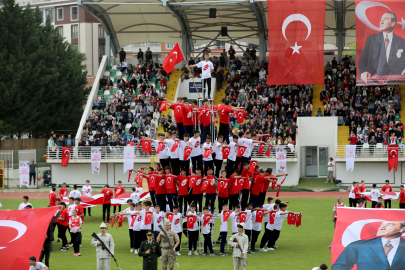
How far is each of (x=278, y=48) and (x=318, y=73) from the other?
308 centimetres

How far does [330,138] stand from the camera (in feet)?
115

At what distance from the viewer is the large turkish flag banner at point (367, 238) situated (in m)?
11.0

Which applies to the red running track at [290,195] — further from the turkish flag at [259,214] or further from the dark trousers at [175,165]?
the dark trousers at [175,165]

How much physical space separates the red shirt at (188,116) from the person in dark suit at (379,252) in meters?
7.91

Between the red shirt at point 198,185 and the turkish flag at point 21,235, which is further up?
the red shirt at point 198,185

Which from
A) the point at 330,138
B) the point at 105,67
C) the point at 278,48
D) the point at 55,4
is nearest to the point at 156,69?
the point at 105,67

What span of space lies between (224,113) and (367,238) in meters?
7.40

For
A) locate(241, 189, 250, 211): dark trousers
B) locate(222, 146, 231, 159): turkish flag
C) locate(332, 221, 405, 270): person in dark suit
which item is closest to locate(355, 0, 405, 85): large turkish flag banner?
locate(241, 189, 250, 211): dark trousers

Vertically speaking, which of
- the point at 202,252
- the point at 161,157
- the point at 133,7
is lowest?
the point at 202,252

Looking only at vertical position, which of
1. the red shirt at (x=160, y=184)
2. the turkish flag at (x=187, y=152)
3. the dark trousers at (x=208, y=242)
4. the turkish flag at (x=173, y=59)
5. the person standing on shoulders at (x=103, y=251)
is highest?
the turkish flag at (x=173, y=59)

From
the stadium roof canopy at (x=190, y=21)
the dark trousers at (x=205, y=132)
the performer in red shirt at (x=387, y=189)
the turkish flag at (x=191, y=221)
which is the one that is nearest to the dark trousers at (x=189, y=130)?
the dark trousers at (x=205, y=132)

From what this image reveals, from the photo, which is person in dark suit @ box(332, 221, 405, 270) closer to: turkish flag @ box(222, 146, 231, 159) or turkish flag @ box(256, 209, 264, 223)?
turkish flag @ box(256, 209, 264, 223)

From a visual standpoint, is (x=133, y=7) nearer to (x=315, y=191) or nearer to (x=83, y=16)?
(x=315, y=191)

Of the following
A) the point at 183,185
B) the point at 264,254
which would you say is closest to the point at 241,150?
the point at 183,185
